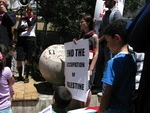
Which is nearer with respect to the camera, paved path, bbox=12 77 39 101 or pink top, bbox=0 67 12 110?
pink top, bbox=0 67 12 110

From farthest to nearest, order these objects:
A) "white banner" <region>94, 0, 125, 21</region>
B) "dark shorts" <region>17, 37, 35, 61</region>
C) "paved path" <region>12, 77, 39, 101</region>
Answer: "dark shorts" <region>17, 37, 35, 61</region> < "white banner" <region>94, 0, 125, 21</region> < "paved path" <region>12, 77, 39, 101</region>

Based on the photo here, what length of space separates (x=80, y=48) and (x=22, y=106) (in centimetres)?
154

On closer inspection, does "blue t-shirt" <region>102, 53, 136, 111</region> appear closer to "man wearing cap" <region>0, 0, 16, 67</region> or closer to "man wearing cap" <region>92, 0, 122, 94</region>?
"man wearing cap" <region>92, 0, 122, 94</region>

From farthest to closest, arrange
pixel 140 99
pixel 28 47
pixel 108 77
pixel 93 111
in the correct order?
pixel 28 47, pixel 93 111, pixel 108 77, pixel 140 99

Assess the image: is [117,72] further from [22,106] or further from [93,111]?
[22,106]

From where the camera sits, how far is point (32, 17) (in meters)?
7.63

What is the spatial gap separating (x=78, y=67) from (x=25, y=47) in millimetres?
2656

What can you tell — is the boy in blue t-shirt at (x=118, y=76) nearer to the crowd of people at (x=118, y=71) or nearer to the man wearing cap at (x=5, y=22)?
the crowd of people at (x=118, y=71)

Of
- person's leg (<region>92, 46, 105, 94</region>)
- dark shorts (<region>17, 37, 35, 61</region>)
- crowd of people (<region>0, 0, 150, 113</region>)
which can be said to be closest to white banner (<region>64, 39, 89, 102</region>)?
crowd of people (<region>0, 0, 150, 113</region>)

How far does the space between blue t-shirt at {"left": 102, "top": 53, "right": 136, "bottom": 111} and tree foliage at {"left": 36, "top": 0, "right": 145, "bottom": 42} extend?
7.60 metres

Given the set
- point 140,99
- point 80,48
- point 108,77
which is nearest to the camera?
point 140,99

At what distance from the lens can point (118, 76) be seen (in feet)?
9.45

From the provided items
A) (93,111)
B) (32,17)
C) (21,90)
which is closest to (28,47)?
(32,17)

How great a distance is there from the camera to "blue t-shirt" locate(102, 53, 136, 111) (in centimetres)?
288
